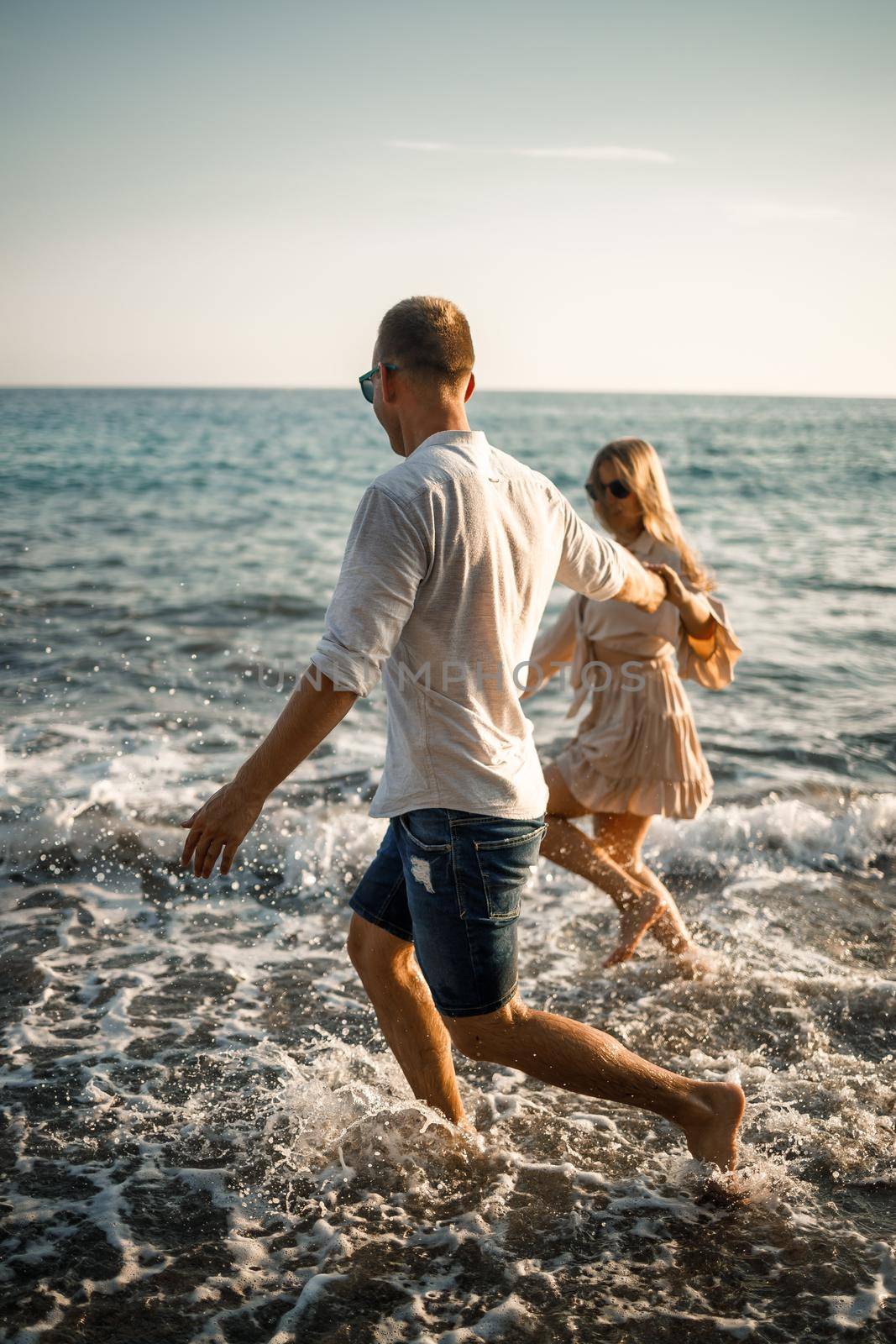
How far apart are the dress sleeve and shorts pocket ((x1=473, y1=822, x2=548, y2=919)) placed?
161 cm

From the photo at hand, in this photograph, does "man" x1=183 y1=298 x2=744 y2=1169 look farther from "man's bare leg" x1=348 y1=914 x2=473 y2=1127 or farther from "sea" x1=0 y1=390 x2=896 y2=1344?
"sea" x1=0 y1=390 x2=896 y2=1344

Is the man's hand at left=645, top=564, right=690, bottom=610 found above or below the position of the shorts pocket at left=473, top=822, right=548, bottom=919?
above

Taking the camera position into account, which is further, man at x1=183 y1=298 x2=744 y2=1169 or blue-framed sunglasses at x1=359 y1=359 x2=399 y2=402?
blue-framed sunglasses at x1=359 y1=359 x2=399 y2=402

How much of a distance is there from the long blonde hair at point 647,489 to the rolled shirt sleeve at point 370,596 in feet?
7.03

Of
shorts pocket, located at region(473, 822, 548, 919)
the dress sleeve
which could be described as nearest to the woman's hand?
the dress sleeve

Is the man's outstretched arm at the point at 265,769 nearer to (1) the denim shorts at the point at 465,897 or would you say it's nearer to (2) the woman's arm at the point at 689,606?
(1) the denim shorts at the point at 465,897

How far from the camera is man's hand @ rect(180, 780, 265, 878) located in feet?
7.67

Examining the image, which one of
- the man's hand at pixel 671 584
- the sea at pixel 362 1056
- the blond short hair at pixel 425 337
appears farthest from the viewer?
the man's hand at pixel 671 584

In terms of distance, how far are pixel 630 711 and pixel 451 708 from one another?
2.06 metres

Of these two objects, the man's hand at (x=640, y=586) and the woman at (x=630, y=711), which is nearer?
the man's hand at (x=640, y=586)

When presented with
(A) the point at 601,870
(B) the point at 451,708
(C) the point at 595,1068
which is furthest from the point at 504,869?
(A) the point at 601,870

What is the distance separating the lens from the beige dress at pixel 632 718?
14.1 ft

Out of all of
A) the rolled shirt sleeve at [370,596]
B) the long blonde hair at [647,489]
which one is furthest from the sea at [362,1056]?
the long blonde hair at [647,489]

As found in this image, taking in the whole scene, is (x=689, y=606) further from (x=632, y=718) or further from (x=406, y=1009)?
(x=406, y=1009)
